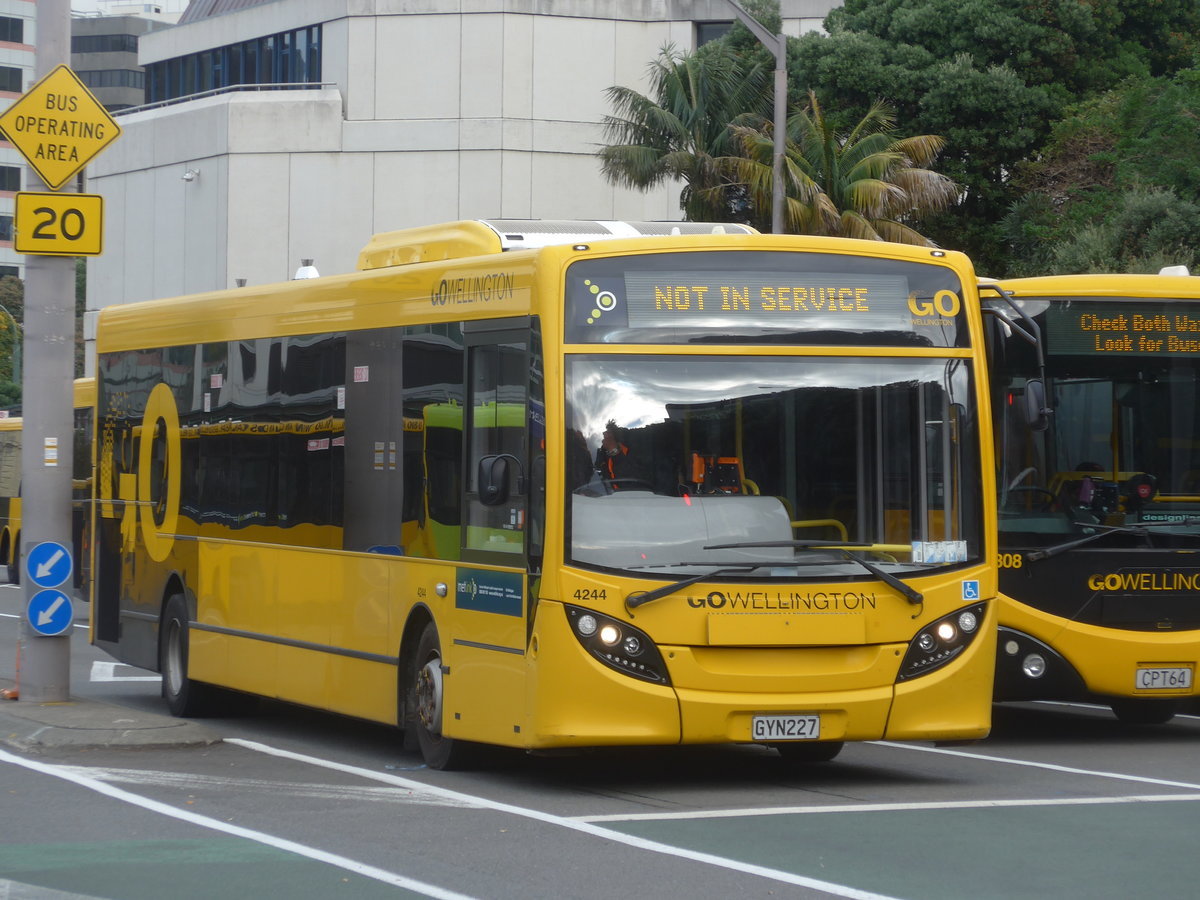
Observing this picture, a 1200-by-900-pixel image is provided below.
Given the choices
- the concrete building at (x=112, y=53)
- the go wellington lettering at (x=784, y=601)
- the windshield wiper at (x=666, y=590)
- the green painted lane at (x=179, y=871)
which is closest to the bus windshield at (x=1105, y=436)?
the go wellington lettering at (x=784, y=601)

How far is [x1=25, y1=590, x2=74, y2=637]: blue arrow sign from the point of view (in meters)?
13.2

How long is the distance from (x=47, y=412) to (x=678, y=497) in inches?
214

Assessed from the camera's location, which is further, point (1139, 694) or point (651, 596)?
point (1139, 694)

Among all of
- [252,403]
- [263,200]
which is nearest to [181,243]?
[263,200]

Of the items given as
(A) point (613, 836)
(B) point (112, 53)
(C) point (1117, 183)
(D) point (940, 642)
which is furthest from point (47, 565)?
(B) point (112, 53)

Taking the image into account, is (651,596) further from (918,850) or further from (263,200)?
(263,200)

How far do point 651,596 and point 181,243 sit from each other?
169 ft

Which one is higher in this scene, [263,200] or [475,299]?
[263,200]

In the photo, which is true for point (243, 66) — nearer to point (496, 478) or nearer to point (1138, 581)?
point (1138, 581)

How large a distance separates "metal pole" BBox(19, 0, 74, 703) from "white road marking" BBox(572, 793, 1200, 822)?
5544mm

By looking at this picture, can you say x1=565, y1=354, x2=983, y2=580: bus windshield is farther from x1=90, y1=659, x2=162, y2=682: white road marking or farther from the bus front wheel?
x1=90, y1=659, x2=162, y2=682: white road marking

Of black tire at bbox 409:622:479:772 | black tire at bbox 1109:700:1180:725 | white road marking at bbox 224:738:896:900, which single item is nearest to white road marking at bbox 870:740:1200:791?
black tire at bbox 1109:700:1180:725

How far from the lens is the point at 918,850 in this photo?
824 cm

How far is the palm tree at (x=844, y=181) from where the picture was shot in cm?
3472
